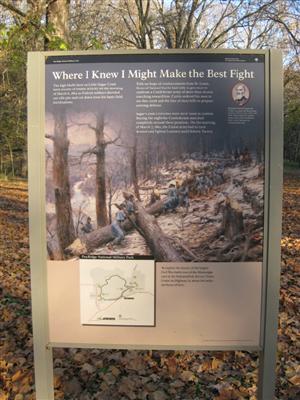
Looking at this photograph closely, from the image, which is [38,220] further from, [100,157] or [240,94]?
[240,94]

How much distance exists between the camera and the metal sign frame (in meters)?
3.00

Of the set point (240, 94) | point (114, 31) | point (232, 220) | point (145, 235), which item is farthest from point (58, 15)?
point (114, 31)

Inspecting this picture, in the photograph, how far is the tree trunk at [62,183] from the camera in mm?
3070

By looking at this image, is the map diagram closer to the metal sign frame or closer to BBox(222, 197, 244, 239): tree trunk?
the metal sign frame

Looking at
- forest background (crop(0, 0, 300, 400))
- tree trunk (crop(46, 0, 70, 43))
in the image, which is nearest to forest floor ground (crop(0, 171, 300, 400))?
forest background (crop(0, 0, 300, 400))

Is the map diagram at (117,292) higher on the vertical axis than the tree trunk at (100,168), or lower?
lower

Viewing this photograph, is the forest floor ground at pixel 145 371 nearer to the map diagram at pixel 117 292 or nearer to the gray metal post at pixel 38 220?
the gray metal post at pixel 38 220

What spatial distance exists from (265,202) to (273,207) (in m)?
0.06

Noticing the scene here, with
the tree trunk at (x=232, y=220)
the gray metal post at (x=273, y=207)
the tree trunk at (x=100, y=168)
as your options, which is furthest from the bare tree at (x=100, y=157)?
the gray metal post at (x=273, y=207)

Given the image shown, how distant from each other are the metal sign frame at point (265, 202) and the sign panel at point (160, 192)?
0.13ft

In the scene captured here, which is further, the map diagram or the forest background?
the forest background

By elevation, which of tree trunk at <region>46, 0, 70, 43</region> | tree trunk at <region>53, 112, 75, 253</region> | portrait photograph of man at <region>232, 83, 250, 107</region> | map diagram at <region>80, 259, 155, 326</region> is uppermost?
tree trunk at <region>46, 0, 70, 43</region>

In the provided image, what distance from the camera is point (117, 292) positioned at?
10.4 ft

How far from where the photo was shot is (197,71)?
9.78 ft
